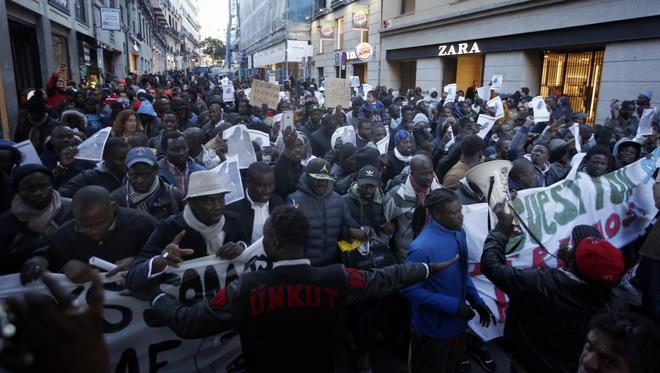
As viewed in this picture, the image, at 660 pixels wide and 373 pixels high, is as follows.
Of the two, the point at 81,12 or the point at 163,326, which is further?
the point at 81,12

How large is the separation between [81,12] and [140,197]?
2176cm

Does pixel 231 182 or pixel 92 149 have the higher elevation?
pixel 92 149

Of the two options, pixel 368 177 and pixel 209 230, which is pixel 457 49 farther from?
pixel 209 230

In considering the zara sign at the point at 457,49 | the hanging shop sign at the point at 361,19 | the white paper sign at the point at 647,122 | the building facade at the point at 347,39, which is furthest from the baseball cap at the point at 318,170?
the hanging shop sign at the point at 361,19

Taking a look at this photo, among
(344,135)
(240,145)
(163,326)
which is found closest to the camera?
(163,326)

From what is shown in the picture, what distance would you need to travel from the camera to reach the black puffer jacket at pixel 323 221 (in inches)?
142

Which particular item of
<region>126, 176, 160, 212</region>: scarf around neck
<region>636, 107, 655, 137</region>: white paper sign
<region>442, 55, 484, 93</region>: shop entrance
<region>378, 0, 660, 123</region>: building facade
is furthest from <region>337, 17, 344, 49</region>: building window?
<region>126, 176, 160, 212</region>: scarf around neck

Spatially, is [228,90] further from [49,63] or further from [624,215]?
[624,215]

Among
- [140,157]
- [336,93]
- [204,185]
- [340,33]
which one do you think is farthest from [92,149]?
[340,33]

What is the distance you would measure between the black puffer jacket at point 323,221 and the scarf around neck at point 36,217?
1.74 metres

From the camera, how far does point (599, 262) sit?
228cm

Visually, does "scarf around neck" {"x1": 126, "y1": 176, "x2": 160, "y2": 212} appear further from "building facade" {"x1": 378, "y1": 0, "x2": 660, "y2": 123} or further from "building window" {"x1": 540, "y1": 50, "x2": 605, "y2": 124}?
"building window" {"x1": 540, "y1": 50, "x2": 605, "y2": 124}

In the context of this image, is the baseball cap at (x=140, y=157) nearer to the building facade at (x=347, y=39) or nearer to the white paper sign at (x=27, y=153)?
the white paper sign at (x=27, y=153)

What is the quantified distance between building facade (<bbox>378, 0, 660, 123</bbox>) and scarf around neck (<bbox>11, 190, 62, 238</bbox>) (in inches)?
523
